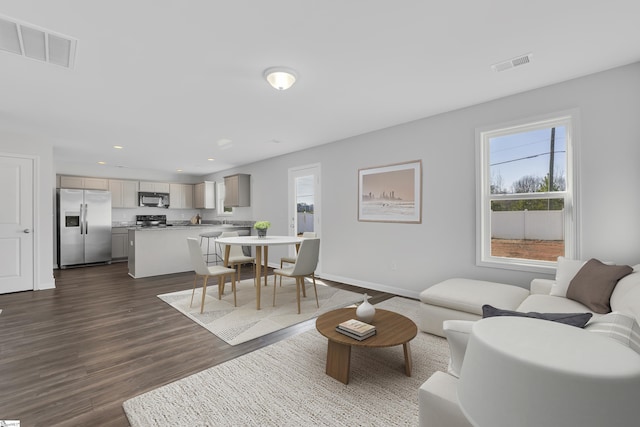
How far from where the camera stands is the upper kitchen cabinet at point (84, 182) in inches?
265

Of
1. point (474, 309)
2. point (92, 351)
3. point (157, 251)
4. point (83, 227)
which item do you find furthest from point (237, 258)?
point (83, 227)

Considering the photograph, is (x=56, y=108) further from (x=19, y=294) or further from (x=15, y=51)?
(x=19, y=294)

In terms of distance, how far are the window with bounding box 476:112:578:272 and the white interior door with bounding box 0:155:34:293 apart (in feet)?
20.9

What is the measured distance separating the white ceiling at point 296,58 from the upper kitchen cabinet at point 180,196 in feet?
14.1

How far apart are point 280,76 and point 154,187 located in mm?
Result: 6998

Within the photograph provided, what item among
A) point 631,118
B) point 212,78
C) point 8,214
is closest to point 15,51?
point 212,78

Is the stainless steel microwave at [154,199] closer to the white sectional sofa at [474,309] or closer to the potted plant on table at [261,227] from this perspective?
the potted plant on table at [261,227]

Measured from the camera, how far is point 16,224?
4.41 meters

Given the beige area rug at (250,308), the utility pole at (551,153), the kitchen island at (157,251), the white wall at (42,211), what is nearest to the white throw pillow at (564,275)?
the utility pole at (551,153)

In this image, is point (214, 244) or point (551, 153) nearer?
point (551, 153)

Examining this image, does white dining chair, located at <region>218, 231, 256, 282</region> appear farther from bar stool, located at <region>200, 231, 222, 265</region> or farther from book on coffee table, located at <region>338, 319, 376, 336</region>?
book on coffee table, located at <region>338, 319, 376, 336</region>

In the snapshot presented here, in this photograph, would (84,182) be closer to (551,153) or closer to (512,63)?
(512,63)

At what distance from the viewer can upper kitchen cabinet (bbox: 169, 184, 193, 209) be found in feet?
27.6

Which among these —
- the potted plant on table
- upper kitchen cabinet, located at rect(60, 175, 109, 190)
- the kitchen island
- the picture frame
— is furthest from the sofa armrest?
upper kitchen cabinet, located at rect(60, 175, 109, 190)
